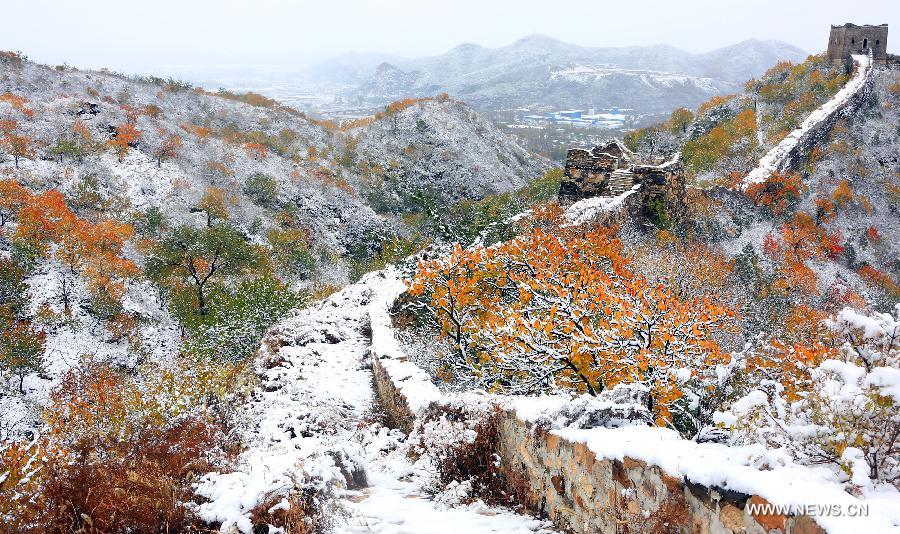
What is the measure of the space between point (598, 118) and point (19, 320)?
528 ft

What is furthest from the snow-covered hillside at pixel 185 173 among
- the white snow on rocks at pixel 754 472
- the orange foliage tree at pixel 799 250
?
the orange foliage tree at pixel 799 250

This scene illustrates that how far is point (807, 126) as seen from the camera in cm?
2903

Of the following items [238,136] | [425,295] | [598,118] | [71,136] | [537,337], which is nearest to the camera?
[537,337]

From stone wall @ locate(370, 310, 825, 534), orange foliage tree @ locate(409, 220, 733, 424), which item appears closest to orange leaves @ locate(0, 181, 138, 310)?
orange foliage tree @ locate(409, 220, 733, 424)

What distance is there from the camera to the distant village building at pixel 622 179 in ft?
55.3

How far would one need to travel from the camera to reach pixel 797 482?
7.77ft

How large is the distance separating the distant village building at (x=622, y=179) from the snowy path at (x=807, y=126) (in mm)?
7005

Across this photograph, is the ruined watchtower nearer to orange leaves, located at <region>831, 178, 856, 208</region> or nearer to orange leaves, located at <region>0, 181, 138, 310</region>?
orange leaves, located at <region>831, 178, 856, 208</region>

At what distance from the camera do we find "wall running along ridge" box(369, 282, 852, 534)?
2.52m

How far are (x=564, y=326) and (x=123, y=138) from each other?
44.8m

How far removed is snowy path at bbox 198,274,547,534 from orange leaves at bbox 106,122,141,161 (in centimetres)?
3479

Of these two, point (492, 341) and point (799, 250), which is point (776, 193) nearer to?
point (799, 250)

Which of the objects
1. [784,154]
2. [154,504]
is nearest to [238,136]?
[784,154]

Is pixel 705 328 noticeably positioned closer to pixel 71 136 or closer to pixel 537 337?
pixel 537 337
